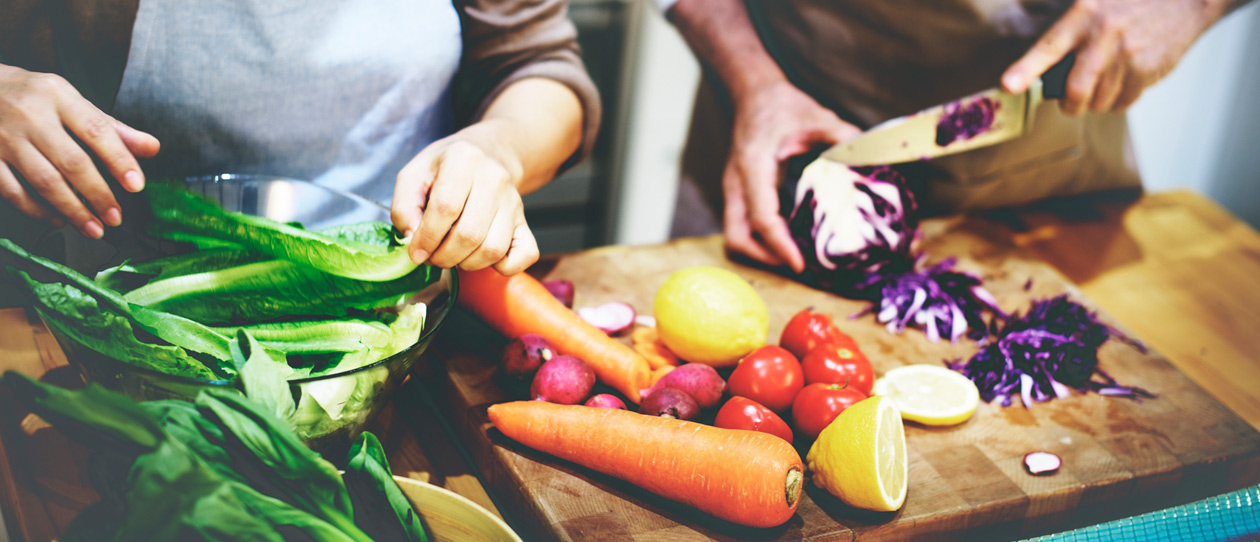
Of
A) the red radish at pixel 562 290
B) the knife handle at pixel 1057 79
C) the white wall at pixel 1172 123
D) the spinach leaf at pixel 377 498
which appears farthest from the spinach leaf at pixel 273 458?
the white wall at pixel 1172 123

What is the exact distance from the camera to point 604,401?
961 mm

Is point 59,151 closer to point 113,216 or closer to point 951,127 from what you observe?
point 113,216

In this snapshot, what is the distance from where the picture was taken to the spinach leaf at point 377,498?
708 millimetres

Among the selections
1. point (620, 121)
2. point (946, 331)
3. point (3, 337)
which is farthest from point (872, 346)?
point (620, 121)

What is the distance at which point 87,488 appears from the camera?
84 cm

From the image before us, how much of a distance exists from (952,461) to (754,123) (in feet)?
2.56

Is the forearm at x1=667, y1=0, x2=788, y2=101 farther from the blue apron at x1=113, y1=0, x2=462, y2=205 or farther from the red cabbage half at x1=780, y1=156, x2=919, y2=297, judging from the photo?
the blue apron at x1=113, y1=0, x2=462, y2=205

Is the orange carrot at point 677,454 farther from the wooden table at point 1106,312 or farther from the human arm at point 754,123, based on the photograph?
the human arm at point 754,123

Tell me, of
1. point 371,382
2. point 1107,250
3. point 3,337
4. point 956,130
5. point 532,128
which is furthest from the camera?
point 1107,250

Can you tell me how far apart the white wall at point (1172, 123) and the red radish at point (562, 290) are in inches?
43.9

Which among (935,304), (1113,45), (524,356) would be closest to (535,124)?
(524,356)

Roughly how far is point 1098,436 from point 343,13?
1160 mm

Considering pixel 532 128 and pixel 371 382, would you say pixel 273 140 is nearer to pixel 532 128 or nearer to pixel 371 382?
pixel 532 128

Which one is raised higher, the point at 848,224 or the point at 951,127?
the point at 951,127
